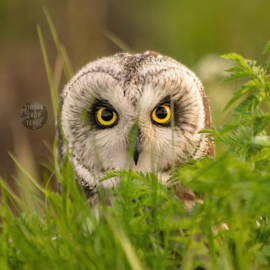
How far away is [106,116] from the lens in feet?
5.02

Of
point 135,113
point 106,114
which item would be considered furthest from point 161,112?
point 106,114

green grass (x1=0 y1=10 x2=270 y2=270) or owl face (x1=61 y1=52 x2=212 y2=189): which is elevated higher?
owl face (x1=61 y1=52 x2=212 y2=189)

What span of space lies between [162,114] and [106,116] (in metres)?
0.26

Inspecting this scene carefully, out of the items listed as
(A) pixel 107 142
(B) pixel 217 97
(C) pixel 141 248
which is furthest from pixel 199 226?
(B) pixel 217 97

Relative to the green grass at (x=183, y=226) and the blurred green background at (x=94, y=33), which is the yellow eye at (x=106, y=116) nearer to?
the green grass at (x=183, y=226)

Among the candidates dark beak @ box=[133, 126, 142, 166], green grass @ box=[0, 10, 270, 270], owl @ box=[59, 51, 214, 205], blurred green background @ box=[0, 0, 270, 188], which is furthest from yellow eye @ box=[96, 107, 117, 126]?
blurred green background @ box=[0, 0, 270, 188]

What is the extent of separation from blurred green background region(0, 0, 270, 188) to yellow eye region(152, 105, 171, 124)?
3645 millimetres

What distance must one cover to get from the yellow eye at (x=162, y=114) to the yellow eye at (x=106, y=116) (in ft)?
0.63

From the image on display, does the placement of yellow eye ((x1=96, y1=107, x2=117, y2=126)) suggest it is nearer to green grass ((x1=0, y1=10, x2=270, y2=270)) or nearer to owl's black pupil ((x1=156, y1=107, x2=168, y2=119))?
owl's black pupil ((x1=156, y1=107, x2=168, y2=119))

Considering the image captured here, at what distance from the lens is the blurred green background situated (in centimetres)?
521

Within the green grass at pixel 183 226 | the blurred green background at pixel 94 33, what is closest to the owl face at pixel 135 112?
the green grass at pixel 183 226

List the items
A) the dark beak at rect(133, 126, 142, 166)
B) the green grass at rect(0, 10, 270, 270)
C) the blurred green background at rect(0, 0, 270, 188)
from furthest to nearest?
the blurred green background at rect(0, 0, 270, 188)
the dark beak at rect(133, 126, 142, 166)
the green grass at rect(0, 10, 270, 270)

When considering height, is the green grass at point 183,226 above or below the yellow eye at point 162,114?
below

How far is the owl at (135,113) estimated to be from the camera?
4.85 ft
